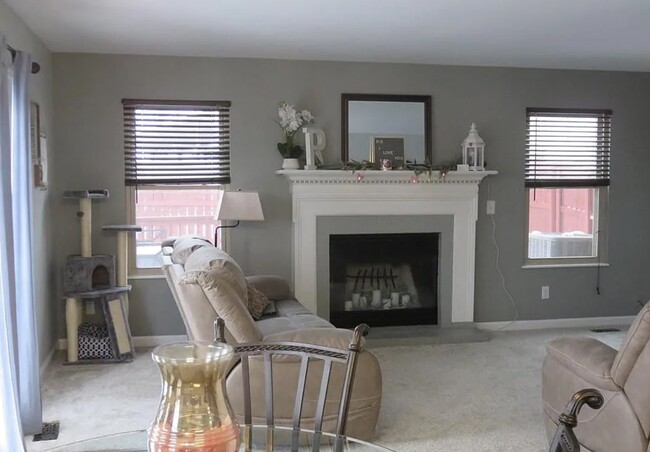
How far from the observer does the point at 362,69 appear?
5266mm

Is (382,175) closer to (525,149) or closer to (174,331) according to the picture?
(525,149)

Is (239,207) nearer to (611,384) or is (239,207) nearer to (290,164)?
(290,164)

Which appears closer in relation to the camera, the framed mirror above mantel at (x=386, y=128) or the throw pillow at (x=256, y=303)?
the throw pillow at (x=256, y=303)

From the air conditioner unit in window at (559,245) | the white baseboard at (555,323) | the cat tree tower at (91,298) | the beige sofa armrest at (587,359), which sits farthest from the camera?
the air conditioner unit in window at (559,245)

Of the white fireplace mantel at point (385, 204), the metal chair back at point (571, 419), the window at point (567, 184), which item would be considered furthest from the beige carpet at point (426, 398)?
the metal chair back at point (571, 419)

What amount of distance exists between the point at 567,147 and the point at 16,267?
4.55 meters

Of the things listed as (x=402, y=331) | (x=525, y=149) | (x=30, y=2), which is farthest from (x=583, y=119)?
(x=30, y=2)

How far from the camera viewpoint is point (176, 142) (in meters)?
5.02

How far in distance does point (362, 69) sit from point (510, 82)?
4.30 feet

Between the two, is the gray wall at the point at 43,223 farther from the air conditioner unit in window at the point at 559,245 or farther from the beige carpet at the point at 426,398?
the air conditioner unit in window at the point at 559,245

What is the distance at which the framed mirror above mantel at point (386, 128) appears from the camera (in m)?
5.25

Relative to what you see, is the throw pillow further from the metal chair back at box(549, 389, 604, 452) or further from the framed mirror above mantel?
the metal chair back at box(549, 389, 604, 452)

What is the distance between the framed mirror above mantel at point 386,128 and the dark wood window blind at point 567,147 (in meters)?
0.98

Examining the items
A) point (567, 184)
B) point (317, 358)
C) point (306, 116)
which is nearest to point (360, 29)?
point (306, 116)
